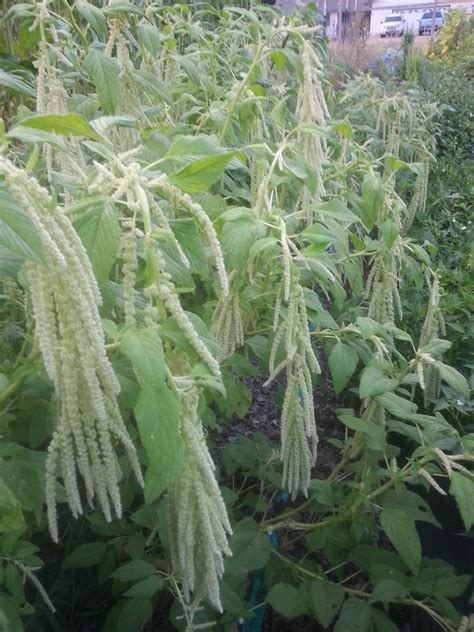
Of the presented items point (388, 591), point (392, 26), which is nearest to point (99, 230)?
point (388, 591)

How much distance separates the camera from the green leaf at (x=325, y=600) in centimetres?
176

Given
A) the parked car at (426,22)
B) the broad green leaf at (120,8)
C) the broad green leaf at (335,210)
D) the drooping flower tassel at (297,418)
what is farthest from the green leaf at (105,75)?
the parked car at (426,22)

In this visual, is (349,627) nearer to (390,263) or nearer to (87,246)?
(390,263)

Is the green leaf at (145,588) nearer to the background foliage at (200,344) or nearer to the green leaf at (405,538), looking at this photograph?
the background foliage at (200,344)

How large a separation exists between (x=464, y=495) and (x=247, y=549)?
0.63 m

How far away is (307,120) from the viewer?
6.11 feet

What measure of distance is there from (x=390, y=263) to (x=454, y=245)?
2458mm

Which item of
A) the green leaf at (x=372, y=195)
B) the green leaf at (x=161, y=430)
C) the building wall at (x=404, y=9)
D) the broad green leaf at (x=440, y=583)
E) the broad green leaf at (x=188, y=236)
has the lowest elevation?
→ the broad green leaf at (x=440, y=583)

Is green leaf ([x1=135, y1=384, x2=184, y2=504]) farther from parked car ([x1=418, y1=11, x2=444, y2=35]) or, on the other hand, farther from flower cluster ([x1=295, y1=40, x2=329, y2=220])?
parked car ([x1=418, y1=11, x2=444, y2=35])

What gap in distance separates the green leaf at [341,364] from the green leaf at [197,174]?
0.78 meters

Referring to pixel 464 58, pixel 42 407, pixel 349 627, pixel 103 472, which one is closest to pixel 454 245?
pixel 349 627

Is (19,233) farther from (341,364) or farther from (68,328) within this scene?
(341,364)

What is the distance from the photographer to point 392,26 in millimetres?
17312

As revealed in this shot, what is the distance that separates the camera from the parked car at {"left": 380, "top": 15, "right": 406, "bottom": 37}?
16906mm
